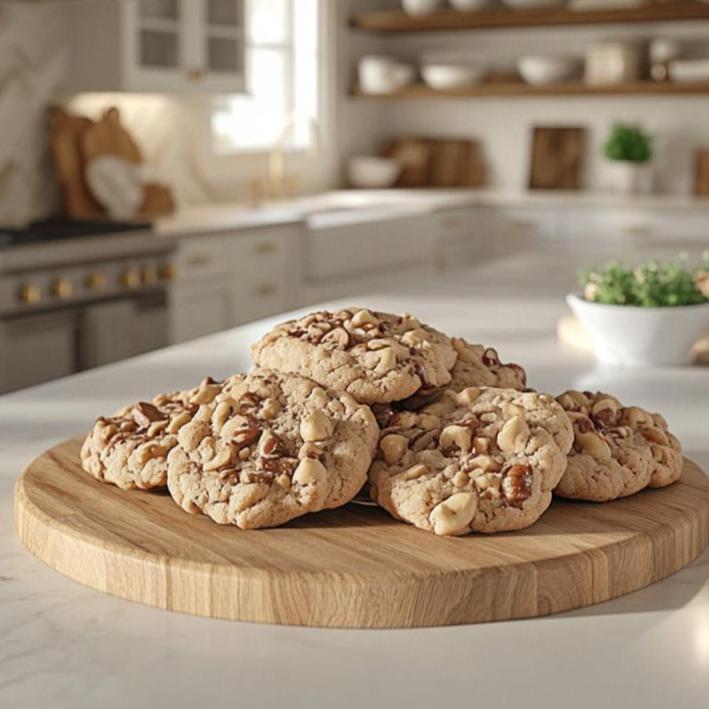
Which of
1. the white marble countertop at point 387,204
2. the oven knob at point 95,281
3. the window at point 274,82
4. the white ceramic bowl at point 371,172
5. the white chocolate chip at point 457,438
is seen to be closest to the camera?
the white chocolate chip at point 457,438

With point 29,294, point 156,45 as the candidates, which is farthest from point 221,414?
point 156,45

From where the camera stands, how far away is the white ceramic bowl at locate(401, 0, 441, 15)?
6023 mm

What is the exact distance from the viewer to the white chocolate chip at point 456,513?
0.89 meters

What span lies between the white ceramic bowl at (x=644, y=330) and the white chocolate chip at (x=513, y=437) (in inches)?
32.9

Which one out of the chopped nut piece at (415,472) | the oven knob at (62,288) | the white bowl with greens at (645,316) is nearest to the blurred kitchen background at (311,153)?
the oven knob at (62,288)

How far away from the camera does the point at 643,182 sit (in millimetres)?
5973

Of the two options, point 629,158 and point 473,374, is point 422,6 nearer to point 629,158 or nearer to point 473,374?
point 629,158

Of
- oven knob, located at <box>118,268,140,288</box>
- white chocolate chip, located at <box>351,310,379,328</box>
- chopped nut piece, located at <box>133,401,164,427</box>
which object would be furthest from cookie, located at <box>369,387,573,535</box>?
oven knob, located at <box>118,268,140,288</box>

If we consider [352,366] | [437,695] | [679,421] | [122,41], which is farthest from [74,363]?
[437,695]

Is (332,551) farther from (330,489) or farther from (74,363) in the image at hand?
(74,363)

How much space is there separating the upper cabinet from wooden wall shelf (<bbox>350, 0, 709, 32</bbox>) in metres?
1.39

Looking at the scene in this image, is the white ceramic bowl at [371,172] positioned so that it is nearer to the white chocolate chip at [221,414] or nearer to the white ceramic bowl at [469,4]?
the white ceramic bowl at [469,4]

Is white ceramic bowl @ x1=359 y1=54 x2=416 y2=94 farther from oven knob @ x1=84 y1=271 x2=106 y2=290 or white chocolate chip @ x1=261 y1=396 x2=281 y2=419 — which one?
white chocolate chip @ x1=261 y1=396 x2=281 y2=419

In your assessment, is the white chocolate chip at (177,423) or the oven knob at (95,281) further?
the oven knob at (95,281)
